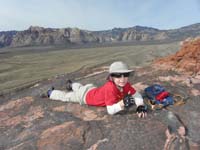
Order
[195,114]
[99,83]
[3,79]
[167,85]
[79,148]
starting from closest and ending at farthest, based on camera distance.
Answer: [79,148]
[195,114]
[167,85]
[99,83]
[3,79]

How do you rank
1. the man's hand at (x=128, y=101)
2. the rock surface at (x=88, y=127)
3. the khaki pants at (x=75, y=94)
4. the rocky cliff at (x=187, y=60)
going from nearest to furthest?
the rock surface at (x=88, y=127), the man's hand at (x=128, y=101), the khaki pants at (x=75, y=94), the rocky cliff at (x=187, y=60)

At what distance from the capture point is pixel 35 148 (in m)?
5.22

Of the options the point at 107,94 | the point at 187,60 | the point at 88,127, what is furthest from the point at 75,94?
the point at 187,60

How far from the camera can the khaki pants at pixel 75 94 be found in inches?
264

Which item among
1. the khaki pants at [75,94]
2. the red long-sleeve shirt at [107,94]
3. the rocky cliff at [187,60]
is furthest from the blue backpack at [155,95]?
the rocky cliff at [187,60]

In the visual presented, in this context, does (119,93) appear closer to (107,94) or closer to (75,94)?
(107,94)

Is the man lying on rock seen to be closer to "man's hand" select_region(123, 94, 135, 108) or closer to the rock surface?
"man's hand" select_region(123, 94, 135, 108)

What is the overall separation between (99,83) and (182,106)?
7.52 feet

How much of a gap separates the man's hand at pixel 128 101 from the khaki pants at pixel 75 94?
1.18 metres

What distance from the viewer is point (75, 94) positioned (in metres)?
6.91

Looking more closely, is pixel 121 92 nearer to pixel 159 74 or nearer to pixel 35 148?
pixel 35 148

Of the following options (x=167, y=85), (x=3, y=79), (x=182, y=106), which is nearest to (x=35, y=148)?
(x=182, y=106)

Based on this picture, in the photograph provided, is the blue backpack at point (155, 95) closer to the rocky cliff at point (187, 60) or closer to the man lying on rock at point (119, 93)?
the man lying on rock at point (119, 93)

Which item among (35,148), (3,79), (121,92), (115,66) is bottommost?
(3,79)
